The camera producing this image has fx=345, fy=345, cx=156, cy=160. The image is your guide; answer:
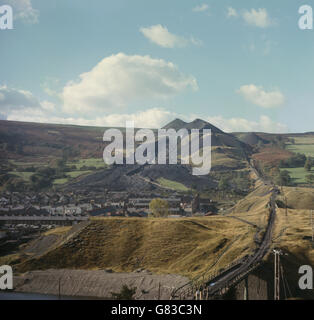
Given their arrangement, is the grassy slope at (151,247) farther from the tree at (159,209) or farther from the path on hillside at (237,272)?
the tree at (159,209)

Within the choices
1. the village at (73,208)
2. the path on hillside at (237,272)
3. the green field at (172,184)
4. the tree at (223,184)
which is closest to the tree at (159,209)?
the village at (73,208)

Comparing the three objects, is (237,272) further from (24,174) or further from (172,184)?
(24,174)

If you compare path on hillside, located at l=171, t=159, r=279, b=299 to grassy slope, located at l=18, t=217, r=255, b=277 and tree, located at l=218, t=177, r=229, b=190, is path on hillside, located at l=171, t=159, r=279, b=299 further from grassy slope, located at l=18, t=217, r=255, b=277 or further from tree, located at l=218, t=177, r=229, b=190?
tree, located at l=218, t=177, r=229, b=190

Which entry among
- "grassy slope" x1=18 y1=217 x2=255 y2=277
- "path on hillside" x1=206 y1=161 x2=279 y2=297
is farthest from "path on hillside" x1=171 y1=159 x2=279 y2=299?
"grassy slope" x1=18 y1=217 x2=255 y2=277

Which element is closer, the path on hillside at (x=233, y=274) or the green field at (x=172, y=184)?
the path on hillside at (x=233, y=274)

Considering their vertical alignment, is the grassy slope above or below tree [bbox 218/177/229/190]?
below

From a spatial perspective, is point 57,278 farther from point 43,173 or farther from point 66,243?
point 43,173

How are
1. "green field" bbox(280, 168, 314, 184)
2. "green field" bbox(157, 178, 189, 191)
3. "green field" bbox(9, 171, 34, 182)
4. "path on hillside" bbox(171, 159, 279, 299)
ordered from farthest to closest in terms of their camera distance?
"green field" bbox(9, 171, 34, 182), "green field" bbox(280, 168, 314, 184), "green field" bbox(157, 178, 189, 191), "path on hillside" bbox(171, 159, 279, 299)

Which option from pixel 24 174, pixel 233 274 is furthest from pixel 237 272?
pixel 24 174
